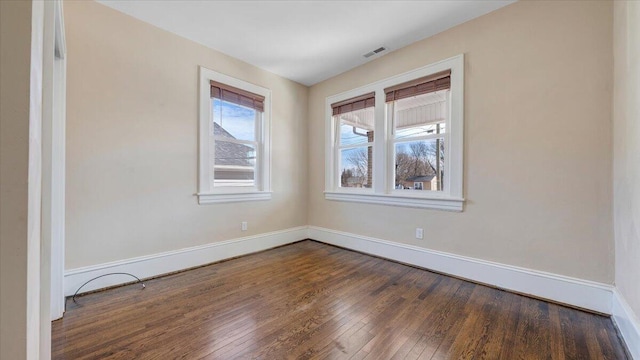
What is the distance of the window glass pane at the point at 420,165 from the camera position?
2.87 metres

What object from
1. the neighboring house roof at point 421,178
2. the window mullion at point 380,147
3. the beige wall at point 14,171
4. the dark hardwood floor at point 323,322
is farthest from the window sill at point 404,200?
the beige wall at point 14,171

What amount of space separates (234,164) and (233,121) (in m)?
0.58

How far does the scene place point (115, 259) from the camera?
2393 millimetres

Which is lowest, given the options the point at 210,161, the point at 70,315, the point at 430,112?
the point at 70,315

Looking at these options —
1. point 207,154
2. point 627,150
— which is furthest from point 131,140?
point 627,150

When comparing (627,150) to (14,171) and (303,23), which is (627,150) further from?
(14,171)

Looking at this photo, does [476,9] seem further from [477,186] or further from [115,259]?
[115,259]

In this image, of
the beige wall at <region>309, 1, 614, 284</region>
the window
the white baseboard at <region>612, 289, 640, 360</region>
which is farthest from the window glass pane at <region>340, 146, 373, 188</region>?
the white baseboard at <region>612, 289, 640, 360</region>

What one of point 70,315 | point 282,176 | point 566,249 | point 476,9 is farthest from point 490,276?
point 70,315

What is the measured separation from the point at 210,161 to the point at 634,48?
3640mm

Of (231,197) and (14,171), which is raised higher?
(14,171)

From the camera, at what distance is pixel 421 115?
9.95ft

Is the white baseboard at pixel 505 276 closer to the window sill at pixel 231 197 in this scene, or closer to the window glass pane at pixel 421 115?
the window glass pane at pixel 421 115

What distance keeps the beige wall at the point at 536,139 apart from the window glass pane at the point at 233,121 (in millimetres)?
2385
